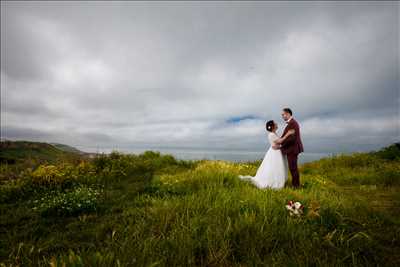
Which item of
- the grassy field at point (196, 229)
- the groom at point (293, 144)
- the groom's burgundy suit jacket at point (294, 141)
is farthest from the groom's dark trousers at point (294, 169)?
the grassy field at point (196, 229)

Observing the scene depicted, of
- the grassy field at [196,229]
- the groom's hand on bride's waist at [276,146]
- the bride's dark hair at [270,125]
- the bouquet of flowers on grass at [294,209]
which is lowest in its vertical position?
the grassy field at [196,229]

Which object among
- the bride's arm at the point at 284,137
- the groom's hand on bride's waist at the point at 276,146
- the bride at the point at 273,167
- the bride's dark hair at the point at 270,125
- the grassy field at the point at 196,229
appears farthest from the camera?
the bride's dark hair at the point at 270,125

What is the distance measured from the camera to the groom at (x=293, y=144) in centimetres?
755

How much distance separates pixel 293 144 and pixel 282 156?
630 millimetres

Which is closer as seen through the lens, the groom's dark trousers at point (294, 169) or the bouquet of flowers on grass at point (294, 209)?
the bouquet of flowers on grass at point (294, 209)

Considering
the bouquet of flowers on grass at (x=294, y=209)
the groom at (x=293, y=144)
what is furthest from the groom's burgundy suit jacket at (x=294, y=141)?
the bouquet of flowers on grass at (x=294, y=209)

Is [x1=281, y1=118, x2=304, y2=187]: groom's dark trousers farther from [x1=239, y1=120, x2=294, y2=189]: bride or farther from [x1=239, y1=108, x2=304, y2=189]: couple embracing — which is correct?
[x1=239, y1=120, x2=294, y2=189]: bride

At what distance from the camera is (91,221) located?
474 cm

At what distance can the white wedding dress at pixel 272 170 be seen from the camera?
7.68 metres

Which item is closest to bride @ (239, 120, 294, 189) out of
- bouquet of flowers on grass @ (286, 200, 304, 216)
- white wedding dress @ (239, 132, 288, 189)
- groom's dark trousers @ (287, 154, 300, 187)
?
white wedding dress @ (239, 132, 288, 189)

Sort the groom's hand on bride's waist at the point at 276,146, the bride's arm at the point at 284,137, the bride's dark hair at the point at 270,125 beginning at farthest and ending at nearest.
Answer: the bride's dark hair at the point at 270,125 < the groom's hand on bride's waist at the point at 276,146 < the bride's arm at the point at 284,137

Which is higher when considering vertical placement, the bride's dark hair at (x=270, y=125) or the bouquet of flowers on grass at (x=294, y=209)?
the bride's dark hair at (x=270, y=125)

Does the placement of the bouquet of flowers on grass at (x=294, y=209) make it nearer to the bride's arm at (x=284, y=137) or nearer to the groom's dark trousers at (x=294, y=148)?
the groom's dark trousers at (x=294, y=148)

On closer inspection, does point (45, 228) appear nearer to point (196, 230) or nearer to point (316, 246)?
point (196, 230)
